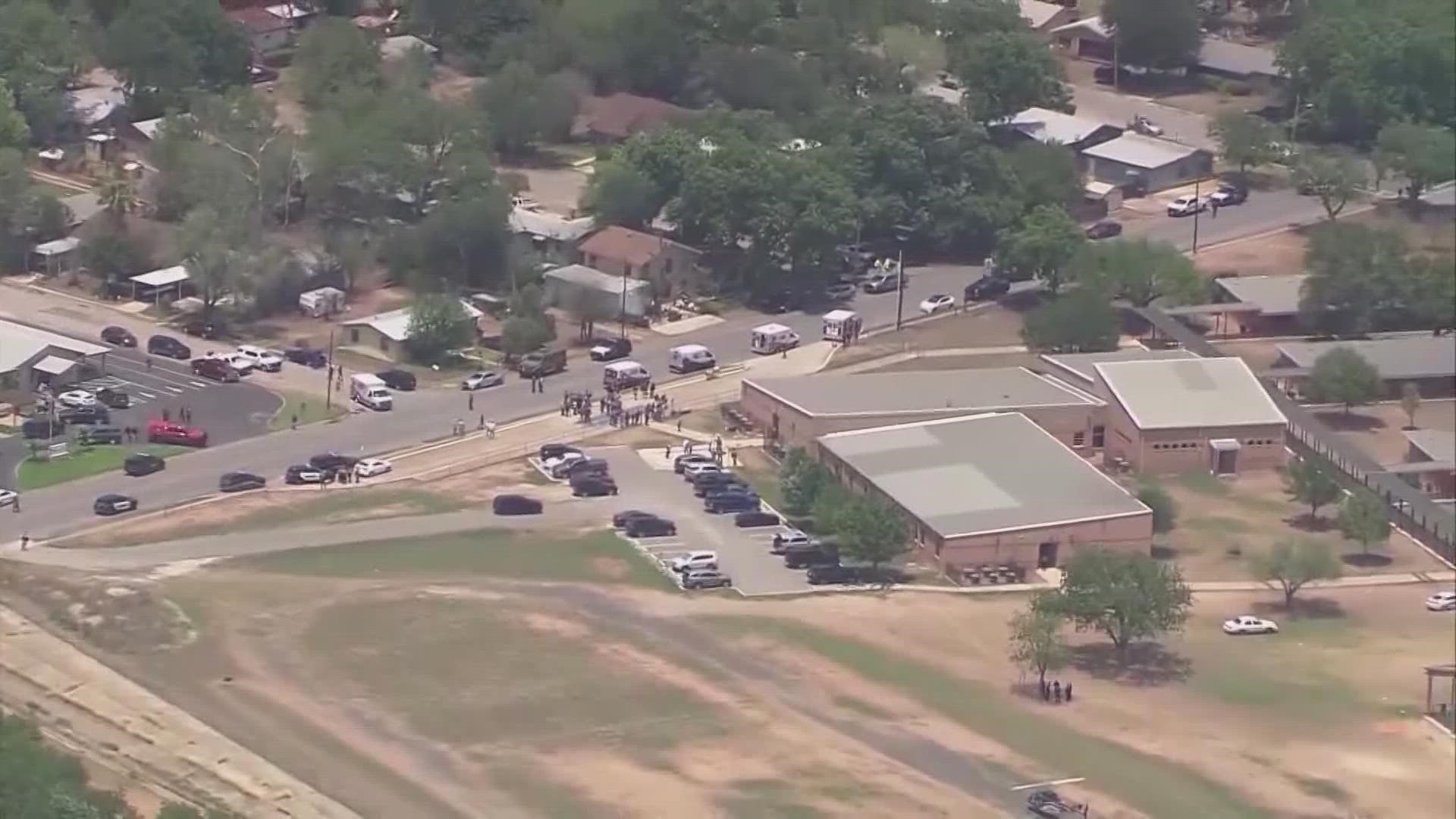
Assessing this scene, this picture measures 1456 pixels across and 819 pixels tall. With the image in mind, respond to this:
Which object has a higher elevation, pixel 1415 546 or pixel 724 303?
pixel 1415 546

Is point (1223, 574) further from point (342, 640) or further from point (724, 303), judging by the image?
point (724, 303)

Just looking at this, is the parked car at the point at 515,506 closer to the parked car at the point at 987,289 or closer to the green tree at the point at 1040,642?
the green tree at the point at 1040,642

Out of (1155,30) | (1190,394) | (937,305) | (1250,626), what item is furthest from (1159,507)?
(1155,30)

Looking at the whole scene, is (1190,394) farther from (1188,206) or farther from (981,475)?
(1188,206)

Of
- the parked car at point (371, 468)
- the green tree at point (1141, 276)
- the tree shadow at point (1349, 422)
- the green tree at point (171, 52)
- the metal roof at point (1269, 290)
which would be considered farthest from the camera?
the green tree at point (171, 52)

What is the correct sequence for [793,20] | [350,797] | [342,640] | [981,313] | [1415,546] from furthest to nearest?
[793,20], [981,313], [342,640], [350,797], [1415,546]

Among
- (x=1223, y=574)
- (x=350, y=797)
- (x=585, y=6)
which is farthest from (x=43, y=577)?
(x=585, y=6)

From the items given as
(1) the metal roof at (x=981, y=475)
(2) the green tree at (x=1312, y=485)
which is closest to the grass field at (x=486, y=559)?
(1) the metal roof at (x=981, y=475)
